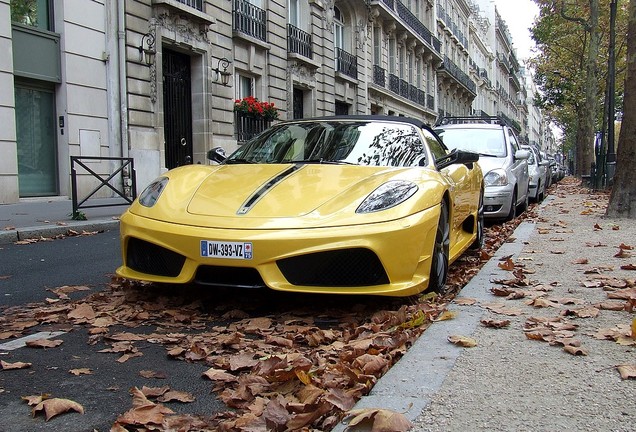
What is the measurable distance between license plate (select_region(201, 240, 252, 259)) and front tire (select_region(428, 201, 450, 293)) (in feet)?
4.18

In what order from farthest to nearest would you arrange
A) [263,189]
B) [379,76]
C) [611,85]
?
1. [379,76]
2. [611,85]
3. [263,189]

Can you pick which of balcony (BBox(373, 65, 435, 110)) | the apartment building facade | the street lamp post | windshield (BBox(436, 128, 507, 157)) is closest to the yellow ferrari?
the apartment building facade

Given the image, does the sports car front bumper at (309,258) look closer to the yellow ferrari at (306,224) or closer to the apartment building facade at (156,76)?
the yellow ferrari at (306,224)

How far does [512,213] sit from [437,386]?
823 cm

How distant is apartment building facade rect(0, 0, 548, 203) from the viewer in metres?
12.5

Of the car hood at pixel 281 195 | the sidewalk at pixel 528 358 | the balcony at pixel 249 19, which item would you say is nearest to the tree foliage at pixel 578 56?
the balcony at pixel 249 19

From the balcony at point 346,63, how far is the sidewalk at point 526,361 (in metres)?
21.8

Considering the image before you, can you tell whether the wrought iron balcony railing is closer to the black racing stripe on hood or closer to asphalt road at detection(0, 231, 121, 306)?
asphalt road at detection(0, 231, 121, 306)

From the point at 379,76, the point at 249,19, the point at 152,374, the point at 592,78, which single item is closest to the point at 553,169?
the point at 592,78

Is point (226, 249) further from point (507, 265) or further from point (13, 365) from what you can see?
point (507, 265)

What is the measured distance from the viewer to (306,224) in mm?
3646

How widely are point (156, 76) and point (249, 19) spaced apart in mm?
5196

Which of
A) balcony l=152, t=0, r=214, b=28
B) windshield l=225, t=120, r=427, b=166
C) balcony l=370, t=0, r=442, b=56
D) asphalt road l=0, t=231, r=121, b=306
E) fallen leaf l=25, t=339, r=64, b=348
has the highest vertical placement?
balcony l=370, t=0, r=442, b=56

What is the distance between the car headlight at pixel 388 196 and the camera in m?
3.80
